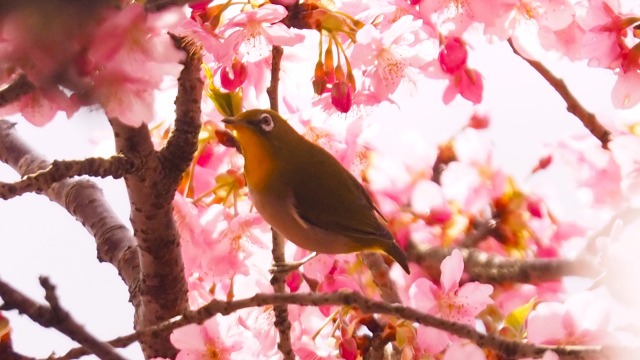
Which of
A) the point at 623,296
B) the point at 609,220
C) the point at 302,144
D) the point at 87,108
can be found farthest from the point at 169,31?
the point at 609,220

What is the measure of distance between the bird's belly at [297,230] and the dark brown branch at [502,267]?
0.53 ft

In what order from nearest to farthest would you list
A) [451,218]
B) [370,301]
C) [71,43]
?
[71,43] < [370,301] < [451,218]

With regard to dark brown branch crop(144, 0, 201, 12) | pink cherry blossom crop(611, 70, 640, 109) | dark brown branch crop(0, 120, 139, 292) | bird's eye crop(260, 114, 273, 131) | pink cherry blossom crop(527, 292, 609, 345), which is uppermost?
dark brown branch crop(0, 120, 139, 292)

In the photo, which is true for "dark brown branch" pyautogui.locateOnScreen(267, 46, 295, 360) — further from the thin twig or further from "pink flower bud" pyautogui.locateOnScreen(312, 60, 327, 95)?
the thin twig

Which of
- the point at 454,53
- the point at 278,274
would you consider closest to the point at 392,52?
the point at 454,53

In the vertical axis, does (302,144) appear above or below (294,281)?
above

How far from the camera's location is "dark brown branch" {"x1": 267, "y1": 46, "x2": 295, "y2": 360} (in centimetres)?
77

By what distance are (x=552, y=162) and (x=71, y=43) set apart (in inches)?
36.0

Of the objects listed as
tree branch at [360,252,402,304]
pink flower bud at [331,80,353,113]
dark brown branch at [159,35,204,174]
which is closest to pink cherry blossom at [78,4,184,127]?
dark brown branch at [159,35,204,174]

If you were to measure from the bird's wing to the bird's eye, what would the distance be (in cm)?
8

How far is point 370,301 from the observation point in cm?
54

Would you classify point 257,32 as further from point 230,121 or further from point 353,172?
point 353,172

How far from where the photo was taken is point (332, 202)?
1003 millimetres

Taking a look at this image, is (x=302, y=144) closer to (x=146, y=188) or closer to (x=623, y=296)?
(x=146, y=188)
